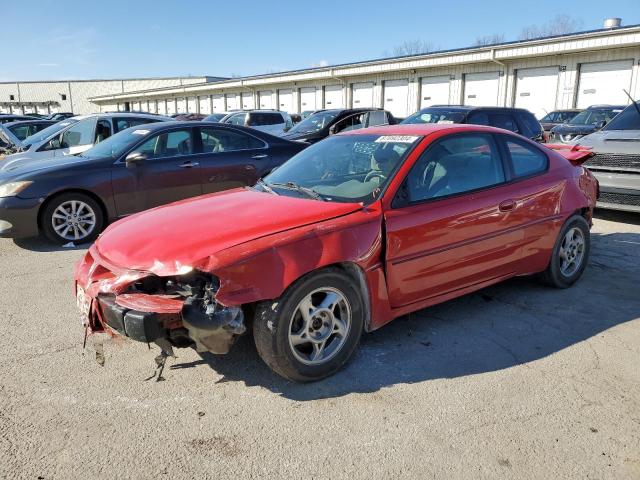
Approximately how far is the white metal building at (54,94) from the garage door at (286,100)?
4718 cm

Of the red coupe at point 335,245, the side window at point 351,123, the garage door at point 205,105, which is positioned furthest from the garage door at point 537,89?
the garage door at point 205,105

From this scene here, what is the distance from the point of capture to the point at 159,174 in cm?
707

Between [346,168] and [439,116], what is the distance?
7608 mm

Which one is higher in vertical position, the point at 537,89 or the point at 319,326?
the point at 537,89

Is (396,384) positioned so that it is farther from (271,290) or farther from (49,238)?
(49,238)

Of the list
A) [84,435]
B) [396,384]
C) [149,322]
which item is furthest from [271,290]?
[84,435]

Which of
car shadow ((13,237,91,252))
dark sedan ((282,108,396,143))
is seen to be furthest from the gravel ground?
dark sedan ((282,108,396,143))

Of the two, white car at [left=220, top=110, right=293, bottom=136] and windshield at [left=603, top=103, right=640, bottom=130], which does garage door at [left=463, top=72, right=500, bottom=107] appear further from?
windshield at [left=603, top=103, right=640, bottom=130]

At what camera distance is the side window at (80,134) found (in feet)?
33.6

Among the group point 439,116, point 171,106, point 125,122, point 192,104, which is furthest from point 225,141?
point 171,106

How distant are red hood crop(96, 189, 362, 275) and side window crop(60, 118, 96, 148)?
7.32 meters

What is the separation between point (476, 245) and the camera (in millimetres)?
3908

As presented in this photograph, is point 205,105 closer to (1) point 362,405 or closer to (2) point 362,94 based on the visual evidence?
(2) point 362,94

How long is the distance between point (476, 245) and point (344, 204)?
1.15 m
